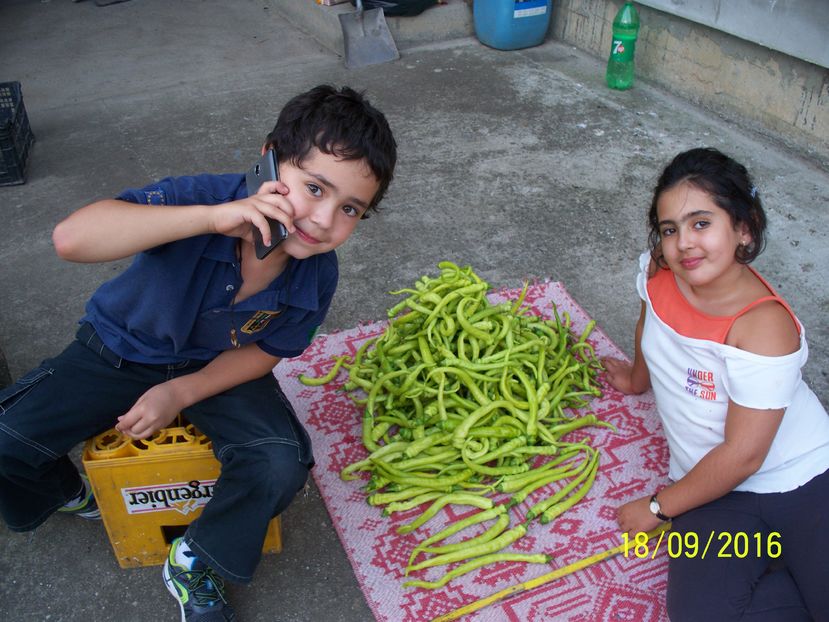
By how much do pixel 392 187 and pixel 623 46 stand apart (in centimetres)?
228

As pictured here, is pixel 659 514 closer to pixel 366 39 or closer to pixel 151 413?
pixel 151 413

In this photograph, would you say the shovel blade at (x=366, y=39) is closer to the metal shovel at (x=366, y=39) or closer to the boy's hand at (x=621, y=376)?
the metal shovel at (x=366, y=39)

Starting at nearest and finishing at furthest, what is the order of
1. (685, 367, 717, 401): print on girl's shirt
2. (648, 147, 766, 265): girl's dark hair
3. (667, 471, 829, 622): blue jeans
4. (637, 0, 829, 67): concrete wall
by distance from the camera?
1. (667, 471, 829, 622): blue jeans
2. (648, 147, 766, 265): girl's dark hair
3. (685, 367, 717, 401): print on girl's shirt
4. (637, 0, 829, 67): concrete wall

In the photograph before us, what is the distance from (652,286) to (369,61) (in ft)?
14.2

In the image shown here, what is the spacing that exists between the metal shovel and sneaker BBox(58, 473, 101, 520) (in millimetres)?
4489

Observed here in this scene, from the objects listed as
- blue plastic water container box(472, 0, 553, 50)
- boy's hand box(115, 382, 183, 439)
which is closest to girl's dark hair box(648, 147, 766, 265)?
boy's hand box(115, 382, 183, 439)

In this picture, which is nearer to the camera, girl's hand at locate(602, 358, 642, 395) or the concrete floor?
the concrete floor

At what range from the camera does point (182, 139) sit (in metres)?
4.94

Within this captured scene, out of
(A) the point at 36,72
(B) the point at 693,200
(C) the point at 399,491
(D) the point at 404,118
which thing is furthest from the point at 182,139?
(B) the point at 693,200

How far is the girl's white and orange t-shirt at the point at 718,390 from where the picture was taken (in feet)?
6.40

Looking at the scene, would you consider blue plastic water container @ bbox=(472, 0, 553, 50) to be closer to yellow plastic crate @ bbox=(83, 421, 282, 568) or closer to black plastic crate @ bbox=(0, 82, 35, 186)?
black plastic crate @ bbox=(0, 82, 35, 186)

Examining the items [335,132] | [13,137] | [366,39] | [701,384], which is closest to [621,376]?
[701,384]

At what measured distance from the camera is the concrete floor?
7.39 feet

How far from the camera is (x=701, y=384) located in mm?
2137
